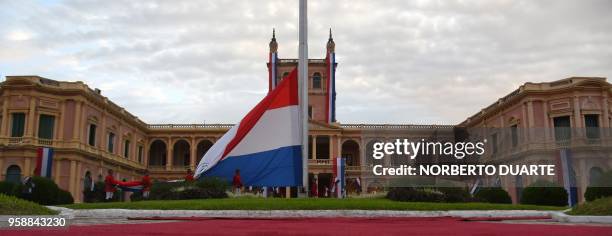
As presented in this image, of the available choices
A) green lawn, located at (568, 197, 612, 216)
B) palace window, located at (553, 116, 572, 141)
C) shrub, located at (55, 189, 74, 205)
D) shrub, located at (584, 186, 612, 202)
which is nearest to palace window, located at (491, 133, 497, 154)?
palace window, located at (553, 116, 572, 141)

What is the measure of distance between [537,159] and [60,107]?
31647 mm

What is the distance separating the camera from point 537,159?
1421 inches

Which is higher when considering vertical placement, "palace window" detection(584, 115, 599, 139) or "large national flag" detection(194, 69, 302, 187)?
"palace window" detection(584, 115, 599, 139)

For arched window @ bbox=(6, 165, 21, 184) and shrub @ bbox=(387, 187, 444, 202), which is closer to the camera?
shrub @ bbox=(387, 187, 444, 202)

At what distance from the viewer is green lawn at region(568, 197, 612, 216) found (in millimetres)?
11416

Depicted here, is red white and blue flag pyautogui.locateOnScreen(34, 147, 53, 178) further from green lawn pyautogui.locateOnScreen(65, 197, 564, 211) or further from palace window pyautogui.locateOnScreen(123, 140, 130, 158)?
green lawn pyautogui.locateOnScreen(65, 197, 564, 211)

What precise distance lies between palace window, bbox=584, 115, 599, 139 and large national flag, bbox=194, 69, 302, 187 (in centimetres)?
2444

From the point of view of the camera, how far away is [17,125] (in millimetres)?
37156

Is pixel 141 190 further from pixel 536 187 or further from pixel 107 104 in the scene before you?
pixel 107 104

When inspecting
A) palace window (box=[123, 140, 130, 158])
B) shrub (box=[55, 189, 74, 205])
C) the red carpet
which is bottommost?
the red carpet

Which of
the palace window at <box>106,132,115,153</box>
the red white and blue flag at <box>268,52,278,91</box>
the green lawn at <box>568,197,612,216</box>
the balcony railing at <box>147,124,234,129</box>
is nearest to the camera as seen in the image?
the green lawn at <box>568,197,612,216</box>

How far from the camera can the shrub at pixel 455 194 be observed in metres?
18.5

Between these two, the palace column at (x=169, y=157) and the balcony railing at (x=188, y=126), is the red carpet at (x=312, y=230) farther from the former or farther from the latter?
the balcony railing at (x=188, y=126)

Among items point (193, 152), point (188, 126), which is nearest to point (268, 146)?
point (193, 152)
